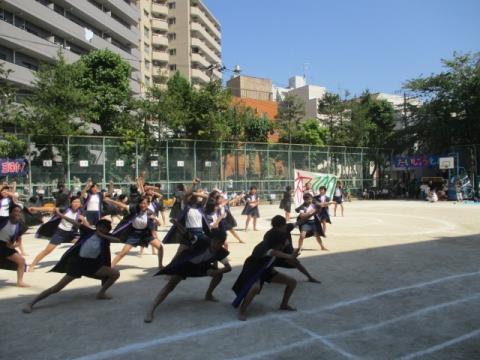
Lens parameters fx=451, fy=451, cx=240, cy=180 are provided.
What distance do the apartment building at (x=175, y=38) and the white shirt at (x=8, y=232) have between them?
5960cm

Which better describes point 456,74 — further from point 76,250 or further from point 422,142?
point 76,250

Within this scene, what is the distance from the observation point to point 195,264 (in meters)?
6.14

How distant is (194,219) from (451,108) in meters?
33.3

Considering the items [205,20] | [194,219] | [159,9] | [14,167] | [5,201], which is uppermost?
[205,20]

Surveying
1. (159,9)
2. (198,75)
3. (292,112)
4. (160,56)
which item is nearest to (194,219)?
(292,112)

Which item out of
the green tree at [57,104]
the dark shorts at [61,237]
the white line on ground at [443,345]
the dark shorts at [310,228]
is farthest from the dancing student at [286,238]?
the green tree at [57,104]

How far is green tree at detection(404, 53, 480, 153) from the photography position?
115 ft

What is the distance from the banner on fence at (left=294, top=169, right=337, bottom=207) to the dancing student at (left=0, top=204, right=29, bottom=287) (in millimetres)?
14439

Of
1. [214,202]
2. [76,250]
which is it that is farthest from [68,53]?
[76,250]

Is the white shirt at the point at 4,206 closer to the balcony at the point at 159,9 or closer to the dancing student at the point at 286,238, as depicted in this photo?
the dancing student at the point at 286,238

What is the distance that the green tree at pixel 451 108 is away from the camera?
35031 mm

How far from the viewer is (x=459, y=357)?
4.64 metres

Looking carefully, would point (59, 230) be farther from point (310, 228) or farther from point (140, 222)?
point (310, 228)

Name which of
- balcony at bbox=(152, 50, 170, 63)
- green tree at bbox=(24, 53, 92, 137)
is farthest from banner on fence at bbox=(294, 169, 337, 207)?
balcony at bbox=(152, 50, 170, 63)
